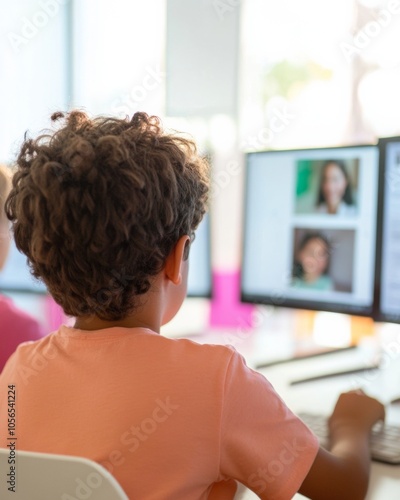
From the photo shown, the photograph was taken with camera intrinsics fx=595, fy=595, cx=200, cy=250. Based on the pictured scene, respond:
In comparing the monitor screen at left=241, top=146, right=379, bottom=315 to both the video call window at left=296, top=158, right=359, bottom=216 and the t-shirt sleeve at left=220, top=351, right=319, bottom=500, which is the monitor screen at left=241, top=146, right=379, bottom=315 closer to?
the video call window at left=296, top=158, right=359, bottom=216

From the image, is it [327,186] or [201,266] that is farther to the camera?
[201,266]

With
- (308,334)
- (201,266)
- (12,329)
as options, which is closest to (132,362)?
(12,329)

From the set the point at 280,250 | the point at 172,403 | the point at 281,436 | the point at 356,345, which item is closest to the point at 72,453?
the point at 172,403

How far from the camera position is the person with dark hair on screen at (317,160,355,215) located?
4.01 ft

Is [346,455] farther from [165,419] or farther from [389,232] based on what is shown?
[389,232]

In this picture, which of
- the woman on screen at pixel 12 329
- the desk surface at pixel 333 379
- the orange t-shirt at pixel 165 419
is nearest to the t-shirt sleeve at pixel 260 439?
the orange t-shirt at pixel 165 419

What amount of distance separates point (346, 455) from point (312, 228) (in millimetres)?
580

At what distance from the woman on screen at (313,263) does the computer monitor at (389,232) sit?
12 centimetres

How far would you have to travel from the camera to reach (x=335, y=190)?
1.24 meters

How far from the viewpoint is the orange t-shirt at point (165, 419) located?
0.64 m

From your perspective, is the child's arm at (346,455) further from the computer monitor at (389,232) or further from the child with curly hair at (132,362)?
the computer monitor at (389,232)

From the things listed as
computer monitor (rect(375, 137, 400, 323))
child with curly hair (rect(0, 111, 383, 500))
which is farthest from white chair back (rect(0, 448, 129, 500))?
computer monitor (rect(375, 137, 400, 323))

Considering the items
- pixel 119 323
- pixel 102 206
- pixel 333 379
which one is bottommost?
pixel 333 379

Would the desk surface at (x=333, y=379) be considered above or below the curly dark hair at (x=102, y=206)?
below
